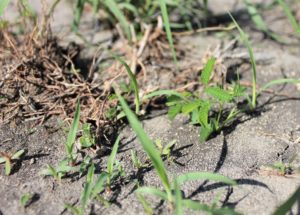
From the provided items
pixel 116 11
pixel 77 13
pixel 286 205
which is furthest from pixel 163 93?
pixel 77 13

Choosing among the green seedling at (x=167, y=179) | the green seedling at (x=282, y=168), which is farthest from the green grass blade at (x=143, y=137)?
the green seedling at (x=282, y=168)

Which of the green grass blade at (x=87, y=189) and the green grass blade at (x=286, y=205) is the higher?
the green grass blade at (x=87, y=189)

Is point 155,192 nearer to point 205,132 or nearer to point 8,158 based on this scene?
point 205,132

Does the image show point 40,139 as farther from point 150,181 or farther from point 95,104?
point 150,181

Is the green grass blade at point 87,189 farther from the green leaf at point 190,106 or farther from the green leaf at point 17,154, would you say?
the green leaf at point 190,106

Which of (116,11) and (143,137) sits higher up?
(116,11)

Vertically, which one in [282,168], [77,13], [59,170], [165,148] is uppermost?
[77,13]

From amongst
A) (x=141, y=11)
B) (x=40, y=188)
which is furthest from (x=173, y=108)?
(x=141, y=11)

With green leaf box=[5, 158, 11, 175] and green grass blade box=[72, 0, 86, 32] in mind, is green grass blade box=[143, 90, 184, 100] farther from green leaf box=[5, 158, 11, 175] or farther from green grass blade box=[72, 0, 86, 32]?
green grass blade box=[72, 0, 86, 32]
